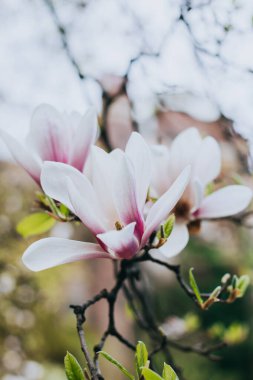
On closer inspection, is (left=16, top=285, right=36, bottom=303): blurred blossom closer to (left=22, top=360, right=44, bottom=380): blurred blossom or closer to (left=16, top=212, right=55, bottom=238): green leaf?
(left=22, top=360, right=44, bottom=380): blurred blossom

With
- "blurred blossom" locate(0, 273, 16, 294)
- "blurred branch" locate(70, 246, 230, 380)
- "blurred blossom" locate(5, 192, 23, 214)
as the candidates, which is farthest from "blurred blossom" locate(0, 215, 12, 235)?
"blurred branch" locate(70, 246, 230, 380)

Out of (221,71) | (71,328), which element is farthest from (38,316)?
(221,71)

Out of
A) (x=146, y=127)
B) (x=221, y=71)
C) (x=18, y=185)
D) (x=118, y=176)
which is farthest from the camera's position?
(x=18, y=185)

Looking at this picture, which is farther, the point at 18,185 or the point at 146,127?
the point at 18,185

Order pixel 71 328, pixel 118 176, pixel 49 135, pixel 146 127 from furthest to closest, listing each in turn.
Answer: pixel 71 328 < pixel 146 127 < pixel 49 135 < pixel 118 176

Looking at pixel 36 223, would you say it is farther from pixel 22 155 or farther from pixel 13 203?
pixel 13 203

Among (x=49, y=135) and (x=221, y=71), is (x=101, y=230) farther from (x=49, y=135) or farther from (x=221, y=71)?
(x=221, y=71)

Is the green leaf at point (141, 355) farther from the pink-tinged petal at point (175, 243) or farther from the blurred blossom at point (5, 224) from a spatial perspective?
the blurred blossom at point (5, 224)
